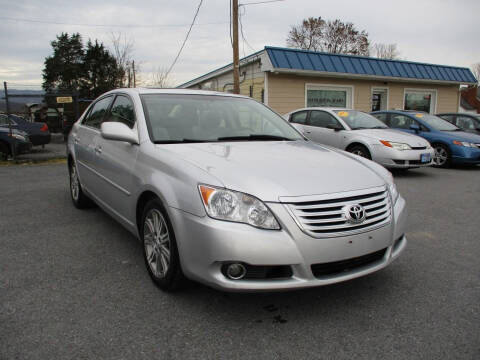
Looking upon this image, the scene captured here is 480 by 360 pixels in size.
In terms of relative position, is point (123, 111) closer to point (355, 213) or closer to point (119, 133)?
point (119, 133)

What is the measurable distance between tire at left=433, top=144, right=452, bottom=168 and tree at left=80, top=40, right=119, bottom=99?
1092 inches

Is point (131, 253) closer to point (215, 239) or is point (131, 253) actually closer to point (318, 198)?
point (215, 239)

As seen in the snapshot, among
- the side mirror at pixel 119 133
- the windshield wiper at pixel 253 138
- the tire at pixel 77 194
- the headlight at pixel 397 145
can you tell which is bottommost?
the tire at pixel 77 194

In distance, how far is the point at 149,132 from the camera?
10.4 ft

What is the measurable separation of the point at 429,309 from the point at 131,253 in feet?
8.32

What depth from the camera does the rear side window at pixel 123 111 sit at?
3467mm

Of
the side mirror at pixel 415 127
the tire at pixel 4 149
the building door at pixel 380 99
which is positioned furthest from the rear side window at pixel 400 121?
the tire at pixel 4 149

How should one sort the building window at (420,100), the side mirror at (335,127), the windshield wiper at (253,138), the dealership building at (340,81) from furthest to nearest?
1. the building window at (420,100)
2. the dealership building at (340,81)
3. the side mirror at (335,127)
4. the windshield wiper at (253,138)

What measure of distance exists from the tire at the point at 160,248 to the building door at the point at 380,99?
1613 centimetres

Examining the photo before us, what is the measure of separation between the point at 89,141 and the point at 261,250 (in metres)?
2.94

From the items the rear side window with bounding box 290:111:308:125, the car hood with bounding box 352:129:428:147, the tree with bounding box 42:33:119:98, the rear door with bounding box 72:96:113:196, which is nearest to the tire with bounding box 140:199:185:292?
the rear door with bounding box 72:96:113:196

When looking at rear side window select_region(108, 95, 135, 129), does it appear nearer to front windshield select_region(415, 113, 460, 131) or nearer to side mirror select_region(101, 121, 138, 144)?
side mirror select_region(101, 121, 138, 144)

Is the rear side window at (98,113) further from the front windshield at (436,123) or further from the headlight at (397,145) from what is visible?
the front windshield at (436,123)

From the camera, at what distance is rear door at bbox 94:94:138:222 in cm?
319
